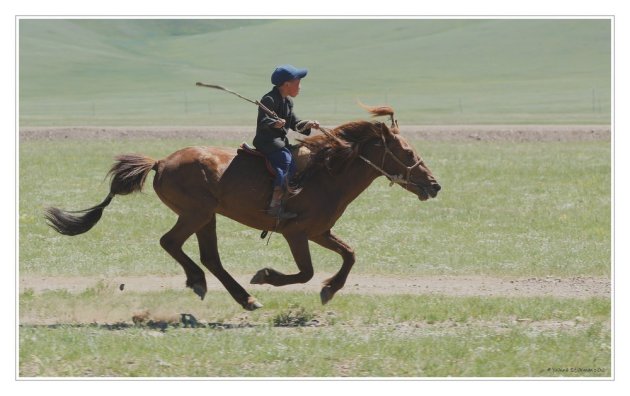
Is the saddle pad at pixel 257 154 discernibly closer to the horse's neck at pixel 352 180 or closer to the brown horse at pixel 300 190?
the brown horse at pixel 300 190

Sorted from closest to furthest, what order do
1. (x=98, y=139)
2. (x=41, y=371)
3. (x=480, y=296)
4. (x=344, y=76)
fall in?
(x=41, y=371) → (x=480, y=296) → (x=98, y=139) → (x=344, y=76)

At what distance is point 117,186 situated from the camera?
40.4 feet

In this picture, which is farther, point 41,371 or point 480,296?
point 480,296

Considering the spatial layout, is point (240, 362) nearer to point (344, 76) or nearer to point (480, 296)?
point (480, 296)

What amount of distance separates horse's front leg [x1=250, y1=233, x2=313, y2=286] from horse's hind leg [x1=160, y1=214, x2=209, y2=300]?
2.54ft

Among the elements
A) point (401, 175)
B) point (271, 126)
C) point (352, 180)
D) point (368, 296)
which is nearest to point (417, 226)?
point (368, 296)

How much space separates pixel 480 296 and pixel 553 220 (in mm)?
6836

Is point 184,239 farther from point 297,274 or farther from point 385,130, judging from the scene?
point 385,130

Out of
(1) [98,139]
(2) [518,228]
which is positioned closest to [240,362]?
(2) [518,228]

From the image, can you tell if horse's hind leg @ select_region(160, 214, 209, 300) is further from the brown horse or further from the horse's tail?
the horse's tail

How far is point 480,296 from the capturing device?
12969 millimetres

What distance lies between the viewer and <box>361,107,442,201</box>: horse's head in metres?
11.9

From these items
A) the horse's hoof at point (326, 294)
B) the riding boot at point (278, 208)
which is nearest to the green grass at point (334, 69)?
the riding boot at point (278, 208)

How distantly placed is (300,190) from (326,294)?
4.10 feet
